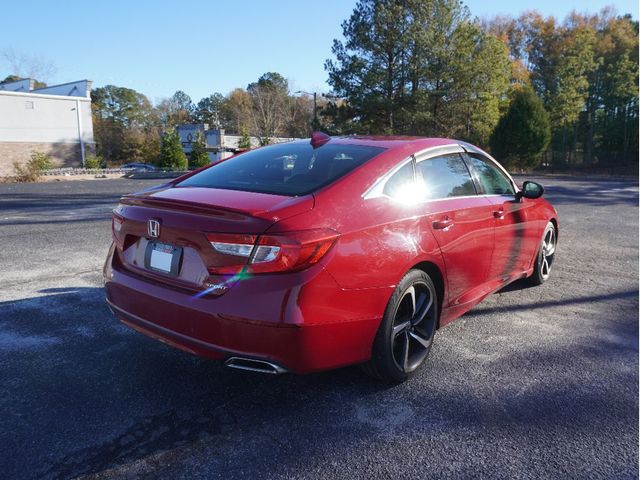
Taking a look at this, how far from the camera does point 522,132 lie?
35.7 m

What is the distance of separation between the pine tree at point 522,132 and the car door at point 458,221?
3556 centimetres

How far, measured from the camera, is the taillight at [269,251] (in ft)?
7.62

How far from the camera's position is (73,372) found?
3.02 metres

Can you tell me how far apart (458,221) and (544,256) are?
2440mm

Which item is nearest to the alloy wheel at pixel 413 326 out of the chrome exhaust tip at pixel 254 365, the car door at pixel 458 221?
the car door at pixel 458 221

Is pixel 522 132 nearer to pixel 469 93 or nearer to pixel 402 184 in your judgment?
pixel 469 93

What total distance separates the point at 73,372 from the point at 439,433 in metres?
2.25

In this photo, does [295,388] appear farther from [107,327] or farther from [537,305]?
[537,305]

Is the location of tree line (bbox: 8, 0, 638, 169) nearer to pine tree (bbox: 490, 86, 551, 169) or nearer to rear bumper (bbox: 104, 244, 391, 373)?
pine tree (bbox: 490, 86, 551, 169)

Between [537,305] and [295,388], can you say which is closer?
[295,388]

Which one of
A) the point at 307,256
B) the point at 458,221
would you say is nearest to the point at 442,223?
the point at 458,221

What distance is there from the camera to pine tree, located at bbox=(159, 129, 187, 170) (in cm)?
3522

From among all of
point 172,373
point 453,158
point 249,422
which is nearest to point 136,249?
point 172,373

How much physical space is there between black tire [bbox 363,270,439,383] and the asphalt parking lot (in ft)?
0.46
